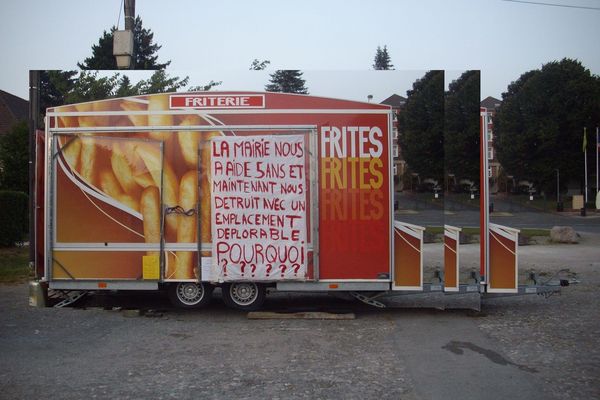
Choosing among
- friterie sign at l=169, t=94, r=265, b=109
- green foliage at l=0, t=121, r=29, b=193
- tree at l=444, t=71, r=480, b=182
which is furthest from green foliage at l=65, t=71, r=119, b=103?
green foliage at l=0, t=121, r=29, b=193

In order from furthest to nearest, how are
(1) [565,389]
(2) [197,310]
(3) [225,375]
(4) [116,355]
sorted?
1. (2) [197,310]
2. (4) [116,355]
3. (3) [225,375]
4. (1) [565,389]

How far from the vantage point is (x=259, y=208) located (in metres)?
7.91

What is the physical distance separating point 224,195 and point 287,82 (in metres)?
1.81

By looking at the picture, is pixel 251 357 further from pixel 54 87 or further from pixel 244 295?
pixel 54 87

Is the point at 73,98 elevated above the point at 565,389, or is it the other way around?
the point at 73,98

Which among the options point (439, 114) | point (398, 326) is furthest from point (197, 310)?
point (439, 114)

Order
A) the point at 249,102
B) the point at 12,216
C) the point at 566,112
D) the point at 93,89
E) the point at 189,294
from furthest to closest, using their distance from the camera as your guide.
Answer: the point at 566,112 < the point at 12,216 < the point at 189,294 < the point at 93,89 < the point at 249,102

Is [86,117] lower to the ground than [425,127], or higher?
higher

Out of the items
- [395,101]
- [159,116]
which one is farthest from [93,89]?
[395,101]

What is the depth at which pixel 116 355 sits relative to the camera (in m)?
6.43

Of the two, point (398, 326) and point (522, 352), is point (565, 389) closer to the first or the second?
point (522, 352)

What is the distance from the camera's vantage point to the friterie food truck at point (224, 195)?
780cm

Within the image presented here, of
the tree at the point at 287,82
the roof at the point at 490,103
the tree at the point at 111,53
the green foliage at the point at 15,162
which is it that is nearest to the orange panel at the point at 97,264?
the tree at the point at 287,82

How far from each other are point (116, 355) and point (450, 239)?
15.2 ft
